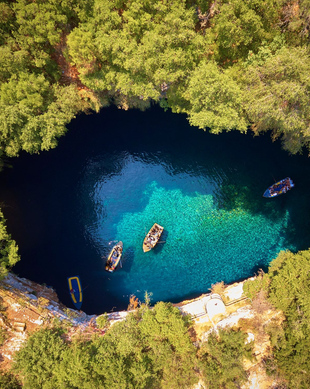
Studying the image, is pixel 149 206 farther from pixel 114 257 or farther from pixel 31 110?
pixel 31 110

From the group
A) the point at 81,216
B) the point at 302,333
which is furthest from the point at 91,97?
the point at 302,333

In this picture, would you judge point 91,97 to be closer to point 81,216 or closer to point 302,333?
point 81,216

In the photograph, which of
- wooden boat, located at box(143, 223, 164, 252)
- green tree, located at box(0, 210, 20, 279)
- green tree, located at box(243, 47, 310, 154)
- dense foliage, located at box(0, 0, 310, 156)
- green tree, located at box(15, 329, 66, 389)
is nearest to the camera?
green tree, located at box(243, 47, 310, 154)

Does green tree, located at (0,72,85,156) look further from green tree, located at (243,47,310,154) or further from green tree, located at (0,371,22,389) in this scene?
green tree, located at (0,371,22,389)

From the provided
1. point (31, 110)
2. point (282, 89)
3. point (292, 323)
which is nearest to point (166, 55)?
point (282, 89)

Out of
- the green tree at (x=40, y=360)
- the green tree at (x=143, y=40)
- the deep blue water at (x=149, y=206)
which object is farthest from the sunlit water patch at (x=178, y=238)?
the green tree at (x=143, y=40)

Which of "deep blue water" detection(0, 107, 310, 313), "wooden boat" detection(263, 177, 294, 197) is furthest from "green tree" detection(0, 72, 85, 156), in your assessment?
"wooden boat" detection(263, 177, 294, 197)

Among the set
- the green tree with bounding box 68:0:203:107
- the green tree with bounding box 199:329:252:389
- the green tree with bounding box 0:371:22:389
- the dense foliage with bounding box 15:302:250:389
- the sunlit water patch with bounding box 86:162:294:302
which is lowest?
the green tree with bounding box 199:329:252:389
